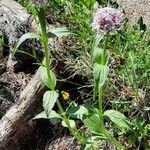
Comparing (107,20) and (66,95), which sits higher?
(107,20)

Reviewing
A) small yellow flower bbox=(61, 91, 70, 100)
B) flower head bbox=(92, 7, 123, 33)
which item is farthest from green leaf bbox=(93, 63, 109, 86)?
small yellow flower bbox=(61, 91, 70, 100)

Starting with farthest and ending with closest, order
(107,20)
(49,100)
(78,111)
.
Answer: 1. (78,111)
2. (49,100)
3. (107,20)

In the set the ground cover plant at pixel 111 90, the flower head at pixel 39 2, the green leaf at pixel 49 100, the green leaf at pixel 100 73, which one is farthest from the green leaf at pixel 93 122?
the flower head at pixel 39 2

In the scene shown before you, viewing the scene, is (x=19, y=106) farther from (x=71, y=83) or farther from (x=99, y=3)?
(x=99, y=3)

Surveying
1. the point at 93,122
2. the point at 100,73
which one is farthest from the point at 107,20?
the point at 93,122

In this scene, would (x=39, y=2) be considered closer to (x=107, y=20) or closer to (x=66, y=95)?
(x=107, y=20)

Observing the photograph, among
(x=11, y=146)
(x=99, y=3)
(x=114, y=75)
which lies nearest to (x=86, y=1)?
(x=99, y=3)

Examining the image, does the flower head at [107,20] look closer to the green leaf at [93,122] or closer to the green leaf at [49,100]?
the green leaf at [49,100]

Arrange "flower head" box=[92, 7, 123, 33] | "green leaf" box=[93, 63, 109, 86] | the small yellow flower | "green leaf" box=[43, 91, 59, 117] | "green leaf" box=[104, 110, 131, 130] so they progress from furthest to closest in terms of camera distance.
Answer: the small yellow flower → "green leaf" box=[104, 110, 131, 130] → "green leaf" box=[43, 91, 59, 117] → "green leaf" box=[93, 63, 109, 86] → "flower head" box=[92, 7, 123, 33]

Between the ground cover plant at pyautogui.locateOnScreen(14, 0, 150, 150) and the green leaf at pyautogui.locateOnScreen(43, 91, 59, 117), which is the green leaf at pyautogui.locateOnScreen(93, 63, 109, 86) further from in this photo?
the green leaf at pyautogui.locateOnScreen(43, 91, 59, 117)
